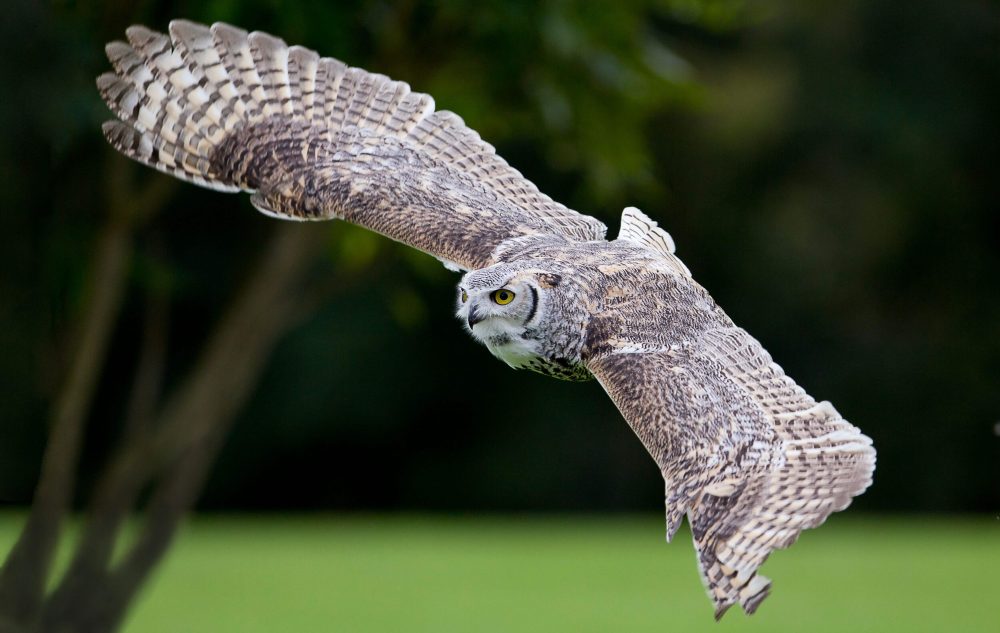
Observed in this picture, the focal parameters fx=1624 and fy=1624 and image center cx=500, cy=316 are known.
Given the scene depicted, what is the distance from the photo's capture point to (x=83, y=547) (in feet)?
23.6

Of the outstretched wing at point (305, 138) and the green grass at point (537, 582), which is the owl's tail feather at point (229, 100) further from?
the green grass at point (537, 582)

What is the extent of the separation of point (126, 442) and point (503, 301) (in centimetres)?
446

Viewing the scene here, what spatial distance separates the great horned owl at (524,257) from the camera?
4031 millimetres

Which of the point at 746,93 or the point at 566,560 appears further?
the point at 746,93

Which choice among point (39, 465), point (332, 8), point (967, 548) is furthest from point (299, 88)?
point (967, 548)

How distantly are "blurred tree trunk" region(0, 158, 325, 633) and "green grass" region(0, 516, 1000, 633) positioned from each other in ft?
1.74

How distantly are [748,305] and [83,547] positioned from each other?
13.0 m

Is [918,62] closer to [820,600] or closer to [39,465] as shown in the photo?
[820,600]

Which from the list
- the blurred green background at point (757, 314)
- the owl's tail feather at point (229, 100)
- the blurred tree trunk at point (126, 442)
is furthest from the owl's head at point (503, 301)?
the blurred green background at point (757, 314)

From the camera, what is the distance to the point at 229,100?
224 inches

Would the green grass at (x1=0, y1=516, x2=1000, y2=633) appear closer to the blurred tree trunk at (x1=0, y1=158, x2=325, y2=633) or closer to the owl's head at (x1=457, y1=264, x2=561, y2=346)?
the blurred tree trunk at (x1=0, y1=158, x2=325, y2=633)

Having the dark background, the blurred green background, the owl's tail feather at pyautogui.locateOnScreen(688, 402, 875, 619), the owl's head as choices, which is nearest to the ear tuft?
the owl's head

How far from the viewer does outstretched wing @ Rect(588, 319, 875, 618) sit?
3.85m

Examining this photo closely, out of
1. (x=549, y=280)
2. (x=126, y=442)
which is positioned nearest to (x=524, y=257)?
(x=549, y=280)
